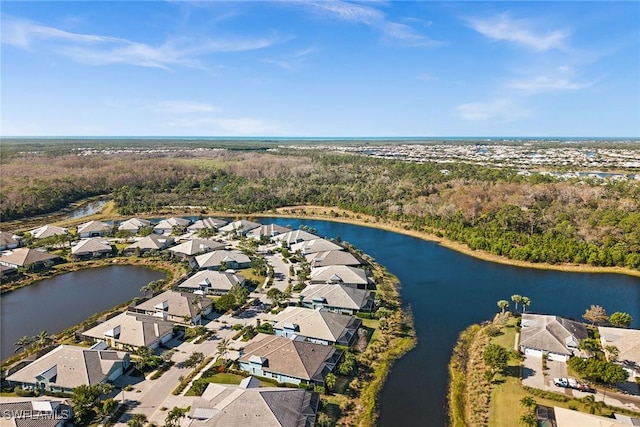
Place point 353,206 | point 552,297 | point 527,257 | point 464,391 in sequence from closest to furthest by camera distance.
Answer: point 464,391 → point 552,297 → point 527,257 → point 353,206

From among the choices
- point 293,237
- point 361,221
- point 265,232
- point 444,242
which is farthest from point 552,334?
point 361,221

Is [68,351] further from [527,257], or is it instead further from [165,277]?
[527,257]

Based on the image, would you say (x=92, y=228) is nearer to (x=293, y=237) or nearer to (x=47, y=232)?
(x=47, y=232)

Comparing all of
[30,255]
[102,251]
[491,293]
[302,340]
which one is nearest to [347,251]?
[491,293]

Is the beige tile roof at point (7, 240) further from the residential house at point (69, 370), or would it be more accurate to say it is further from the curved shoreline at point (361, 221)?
the residential house at point (69, 370)

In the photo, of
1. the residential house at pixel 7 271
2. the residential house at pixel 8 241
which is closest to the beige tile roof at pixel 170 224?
the residential house at pixel 8 241

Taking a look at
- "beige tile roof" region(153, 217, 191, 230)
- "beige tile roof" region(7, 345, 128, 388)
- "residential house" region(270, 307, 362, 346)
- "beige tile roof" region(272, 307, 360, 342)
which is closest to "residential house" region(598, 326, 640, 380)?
"residential house" region(270, 307, 362, 346)
